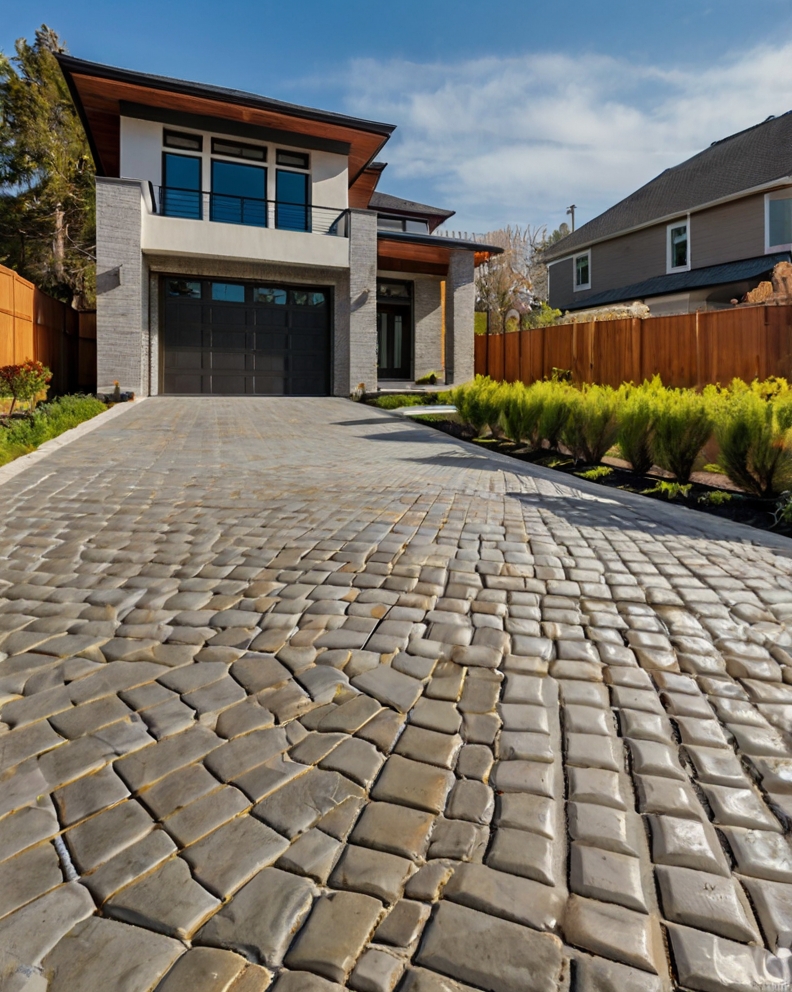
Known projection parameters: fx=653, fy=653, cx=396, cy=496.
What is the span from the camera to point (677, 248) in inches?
888

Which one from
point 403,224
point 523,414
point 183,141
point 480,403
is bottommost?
point 523,414

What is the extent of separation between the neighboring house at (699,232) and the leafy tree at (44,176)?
61.6 ft

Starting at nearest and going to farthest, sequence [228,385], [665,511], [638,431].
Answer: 1. [665,511]
2. [638,431]
3. [228,385]

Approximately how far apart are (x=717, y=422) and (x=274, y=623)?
5.65m

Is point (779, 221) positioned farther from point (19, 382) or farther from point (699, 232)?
point (19, 382)

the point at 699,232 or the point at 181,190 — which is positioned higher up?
the point at 699,232

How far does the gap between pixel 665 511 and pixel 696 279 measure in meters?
17.7

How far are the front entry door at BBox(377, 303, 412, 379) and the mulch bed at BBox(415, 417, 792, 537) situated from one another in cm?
1069

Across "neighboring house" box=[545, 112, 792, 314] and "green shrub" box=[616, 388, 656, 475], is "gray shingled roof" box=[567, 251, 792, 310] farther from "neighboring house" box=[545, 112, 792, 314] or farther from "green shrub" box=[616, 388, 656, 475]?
"green shrub" box=[616, 388, 656, 475]

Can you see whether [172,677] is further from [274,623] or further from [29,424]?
[29,424]

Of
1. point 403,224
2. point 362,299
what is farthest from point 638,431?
point 403,224

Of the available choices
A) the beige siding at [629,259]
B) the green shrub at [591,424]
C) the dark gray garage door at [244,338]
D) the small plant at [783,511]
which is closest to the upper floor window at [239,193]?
the dark gray garage door at [244,338]

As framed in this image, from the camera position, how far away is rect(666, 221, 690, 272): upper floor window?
22086mm

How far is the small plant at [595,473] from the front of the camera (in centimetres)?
796
